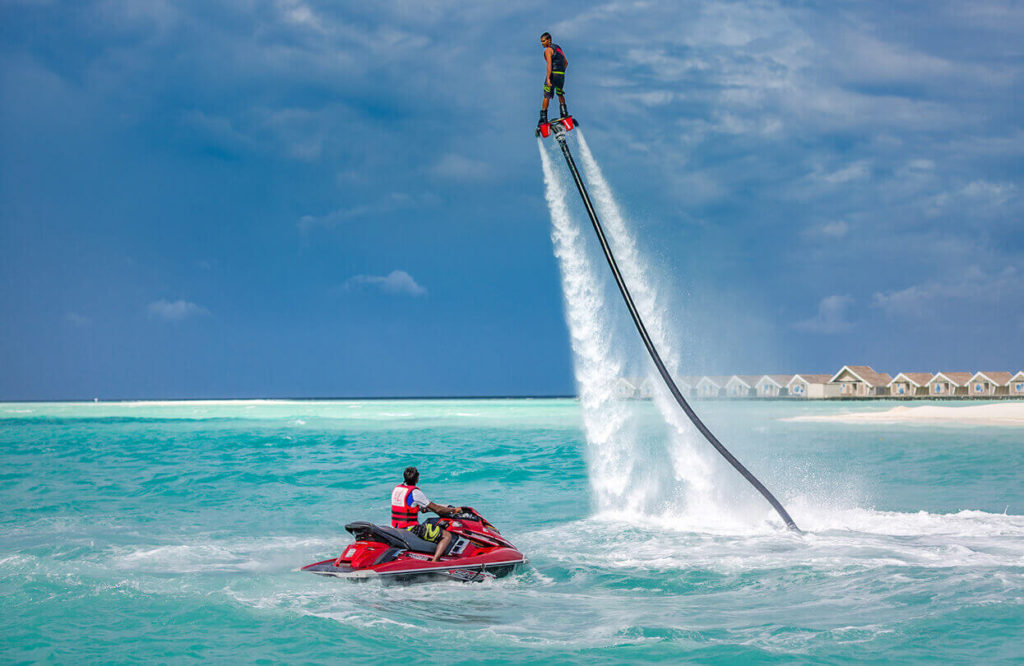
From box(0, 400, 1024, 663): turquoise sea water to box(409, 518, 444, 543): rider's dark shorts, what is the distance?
0.76m

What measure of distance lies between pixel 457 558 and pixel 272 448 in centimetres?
3367

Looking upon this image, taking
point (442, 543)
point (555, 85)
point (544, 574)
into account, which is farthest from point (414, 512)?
point (555, 85)

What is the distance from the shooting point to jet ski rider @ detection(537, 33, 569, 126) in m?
12.0

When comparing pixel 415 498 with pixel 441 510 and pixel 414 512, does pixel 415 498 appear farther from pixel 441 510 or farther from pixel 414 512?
pixel 441 510

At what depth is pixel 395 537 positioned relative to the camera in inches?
480

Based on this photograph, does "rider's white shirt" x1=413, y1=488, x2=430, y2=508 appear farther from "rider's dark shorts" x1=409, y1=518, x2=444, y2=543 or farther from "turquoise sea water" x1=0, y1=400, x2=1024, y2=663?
"turquoise sea water" x1=0, y1=400, x2=1024, y2=663

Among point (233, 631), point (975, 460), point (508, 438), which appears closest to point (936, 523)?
point (233, 631)

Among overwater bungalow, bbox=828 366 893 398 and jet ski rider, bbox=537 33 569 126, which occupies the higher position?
jet ski rider, bbox=537 33 569 126

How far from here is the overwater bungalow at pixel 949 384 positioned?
12925cm

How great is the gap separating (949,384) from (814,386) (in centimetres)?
2148

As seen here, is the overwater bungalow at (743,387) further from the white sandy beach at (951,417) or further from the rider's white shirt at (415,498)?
the rider's white shirt at (415,498)

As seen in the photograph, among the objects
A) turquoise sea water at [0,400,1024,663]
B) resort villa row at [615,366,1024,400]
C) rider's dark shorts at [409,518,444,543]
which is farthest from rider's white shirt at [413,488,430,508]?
resort villa row at [615,366,1024,400]

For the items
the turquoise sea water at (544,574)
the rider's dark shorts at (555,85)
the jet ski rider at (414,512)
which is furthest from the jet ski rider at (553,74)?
the turquoise sea water at (544,574)

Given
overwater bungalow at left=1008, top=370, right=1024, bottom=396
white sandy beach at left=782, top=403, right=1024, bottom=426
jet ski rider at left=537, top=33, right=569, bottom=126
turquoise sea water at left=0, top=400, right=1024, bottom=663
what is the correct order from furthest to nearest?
overwater bungalow at left=1008, top=370, right=1024, bottom=396
white sandy beach at left=782, top=403, right=1024, bottom=426
jet ski rider at left=537, top=33, right=569, bottom=126
turquoise sea water at left=0, top=400, right=1024, bottom=663
